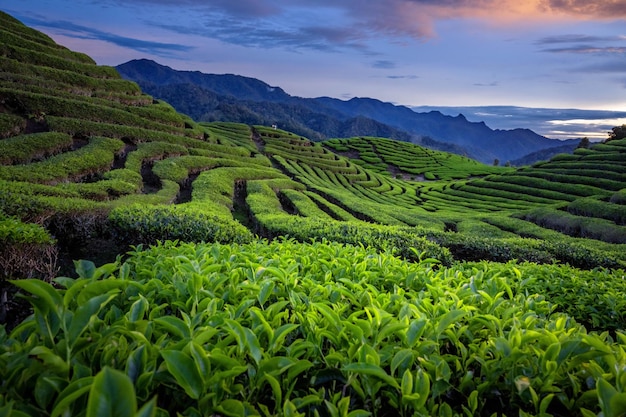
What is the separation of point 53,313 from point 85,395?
0.55 metres

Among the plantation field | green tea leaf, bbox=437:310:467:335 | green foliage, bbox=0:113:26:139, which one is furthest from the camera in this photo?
green foliage, bbox=0:113:26:139

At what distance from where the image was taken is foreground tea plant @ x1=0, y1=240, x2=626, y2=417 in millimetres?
1788

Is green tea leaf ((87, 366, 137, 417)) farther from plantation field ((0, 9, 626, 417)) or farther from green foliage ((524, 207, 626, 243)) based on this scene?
green foliage ((524, 207, 626, 243))

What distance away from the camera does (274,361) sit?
2100 millimetres

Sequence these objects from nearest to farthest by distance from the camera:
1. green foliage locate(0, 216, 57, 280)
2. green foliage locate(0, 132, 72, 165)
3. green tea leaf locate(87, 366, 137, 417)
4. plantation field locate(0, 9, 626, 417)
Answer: green tea leaf locate(87, 366, 137, 417), plantation field locate(0, 9, 626, 417), green foliage locate(0, 216, 57, 280), green foliage locate(0, 132, 72, 165)

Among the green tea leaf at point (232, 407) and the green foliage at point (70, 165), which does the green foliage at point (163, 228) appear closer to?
the green tea leaf at point (232, 407)

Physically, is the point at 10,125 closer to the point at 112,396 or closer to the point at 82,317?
the point at 82,317

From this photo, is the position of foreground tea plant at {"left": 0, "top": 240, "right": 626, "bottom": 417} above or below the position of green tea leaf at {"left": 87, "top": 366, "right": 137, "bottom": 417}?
below

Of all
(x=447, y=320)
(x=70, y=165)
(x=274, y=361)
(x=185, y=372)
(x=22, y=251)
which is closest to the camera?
(x=185, y=372)

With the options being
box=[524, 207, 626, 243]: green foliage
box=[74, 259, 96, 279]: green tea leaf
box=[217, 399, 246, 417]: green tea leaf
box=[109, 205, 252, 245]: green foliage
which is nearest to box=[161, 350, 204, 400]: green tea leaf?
box=[217, 399, 246, 417]: green tea leaf

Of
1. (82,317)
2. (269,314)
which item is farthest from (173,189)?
(82,317)

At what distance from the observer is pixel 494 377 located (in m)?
2.47

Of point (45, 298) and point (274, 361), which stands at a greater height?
point (45, 298)

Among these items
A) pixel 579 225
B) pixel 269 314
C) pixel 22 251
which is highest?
pixel 269 314
